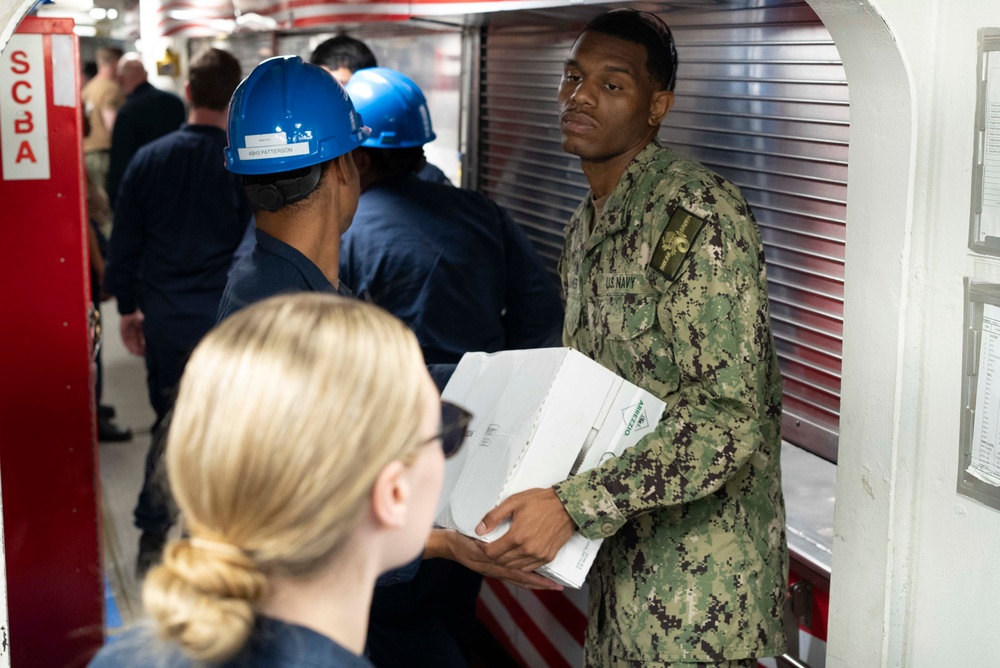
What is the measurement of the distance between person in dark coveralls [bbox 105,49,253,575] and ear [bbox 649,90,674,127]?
9.24 ft

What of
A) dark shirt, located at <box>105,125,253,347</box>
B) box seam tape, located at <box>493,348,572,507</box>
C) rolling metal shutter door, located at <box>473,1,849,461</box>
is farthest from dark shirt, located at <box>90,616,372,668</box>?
dark shirt, located at <box>105,125,253,347</box>

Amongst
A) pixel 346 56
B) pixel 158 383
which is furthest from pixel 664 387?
pixel 158 383

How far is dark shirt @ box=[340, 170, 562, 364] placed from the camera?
11.0ft

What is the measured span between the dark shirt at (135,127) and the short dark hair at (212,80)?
197 centimetres

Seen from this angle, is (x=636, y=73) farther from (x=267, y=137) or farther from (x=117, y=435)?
(x=117, y=435)

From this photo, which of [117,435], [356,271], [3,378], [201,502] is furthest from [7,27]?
[117,435]

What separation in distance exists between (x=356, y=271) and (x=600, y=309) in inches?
44.2

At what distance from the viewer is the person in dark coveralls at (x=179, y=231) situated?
16.1 feet

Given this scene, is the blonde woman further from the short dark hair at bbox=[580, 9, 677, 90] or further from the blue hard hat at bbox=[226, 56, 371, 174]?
the short dark hair at bbox=[580, 9, 677, 90]

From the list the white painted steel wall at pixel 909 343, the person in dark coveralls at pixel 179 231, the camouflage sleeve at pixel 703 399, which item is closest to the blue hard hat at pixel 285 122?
the camouflage sleeve at pixel 703 399

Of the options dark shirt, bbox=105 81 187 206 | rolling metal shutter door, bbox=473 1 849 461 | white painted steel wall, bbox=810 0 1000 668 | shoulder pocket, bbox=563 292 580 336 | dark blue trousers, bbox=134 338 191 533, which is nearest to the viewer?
white painted steel wall, bbox=810 0 1000 668

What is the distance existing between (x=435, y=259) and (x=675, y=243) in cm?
126

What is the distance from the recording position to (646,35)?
2.50 m

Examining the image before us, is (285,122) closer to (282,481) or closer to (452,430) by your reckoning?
(452,430)
